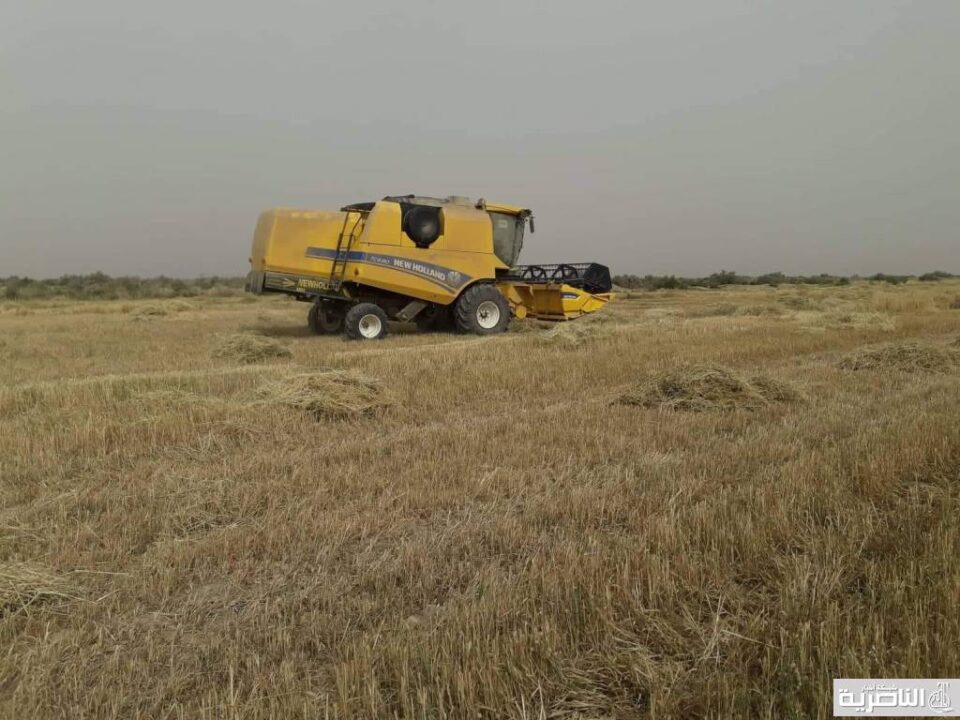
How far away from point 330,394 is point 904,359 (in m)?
8.04

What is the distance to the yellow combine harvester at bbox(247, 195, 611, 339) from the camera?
12.9m

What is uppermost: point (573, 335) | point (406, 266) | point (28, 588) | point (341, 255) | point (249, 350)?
point (341, 255)

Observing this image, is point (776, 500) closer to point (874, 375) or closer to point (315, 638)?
point (315, 638)

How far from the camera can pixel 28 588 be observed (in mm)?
2707

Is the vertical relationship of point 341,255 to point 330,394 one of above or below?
above

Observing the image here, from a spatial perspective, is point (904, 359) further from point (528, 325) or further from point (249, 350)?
point (249, 350)

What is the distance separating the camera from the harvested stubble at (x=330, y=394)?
19.9 ft

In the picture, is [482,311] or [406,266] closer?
[406,266]

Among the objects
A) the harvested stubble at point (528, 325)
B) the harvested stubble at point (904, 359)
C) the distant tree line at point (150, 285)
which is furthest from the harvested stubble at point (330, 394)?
the distant tree line at point (150, 285)

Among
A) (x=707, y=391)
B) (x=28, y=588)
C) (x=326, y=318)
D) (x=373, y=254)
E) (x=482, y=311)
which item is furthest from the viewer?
(x=326, y=318)

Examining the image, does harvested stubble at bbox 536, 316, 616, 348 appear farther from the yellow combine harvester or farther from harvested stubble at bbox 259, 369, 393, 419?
harvested stubble at bbox 259, 369, 393, 419

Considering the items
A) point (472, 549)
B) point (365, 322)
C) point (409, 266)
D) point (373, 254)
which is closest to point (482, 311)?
point (409, 266)

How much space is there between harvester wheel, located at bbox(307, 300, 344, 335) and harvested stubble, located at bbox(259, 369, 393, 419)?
849cm

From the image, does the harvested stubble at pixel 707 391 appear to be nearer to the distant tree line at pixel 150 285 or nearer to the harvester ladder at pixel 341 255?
the harvester ladder at pixel 341 255
